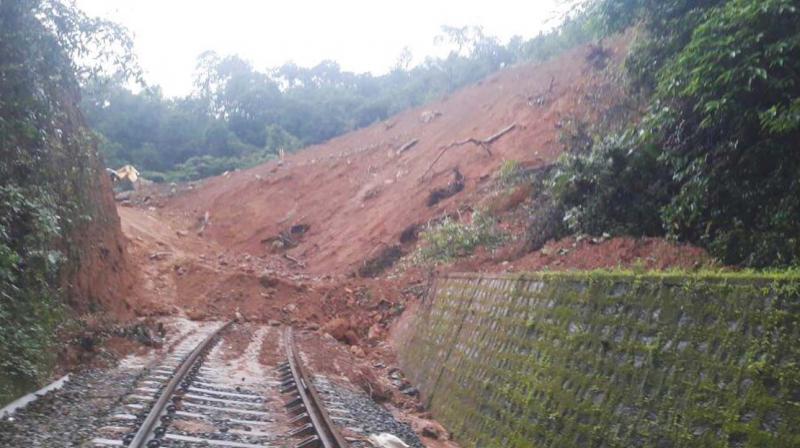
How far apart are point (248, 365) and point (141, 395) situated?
320 centimetres

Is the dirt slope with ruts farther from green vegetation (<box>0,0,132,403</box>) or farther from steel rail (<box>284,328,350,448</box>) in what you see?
green vegetation (<box>0,0,132,403</box>)

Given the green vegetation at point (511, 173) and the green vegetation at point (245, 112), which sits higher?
the green vegetation at point (245, 112)

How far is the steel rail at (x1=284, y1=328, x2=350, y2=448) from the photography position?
6.26m

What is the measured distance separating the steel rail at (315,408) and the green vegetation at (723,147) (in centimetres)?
491

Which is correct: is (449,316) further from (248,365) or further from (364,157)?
(364,157)

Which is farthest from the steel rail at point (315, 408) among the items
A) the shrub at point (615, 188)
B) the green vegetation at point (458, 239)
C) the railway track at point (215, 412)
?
the green vegetation at point (458, 239)

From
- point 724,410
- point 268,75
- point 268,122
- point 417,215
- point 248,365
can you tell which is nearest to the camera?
point 724,410

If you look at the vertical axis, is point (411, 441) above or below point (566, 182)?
below

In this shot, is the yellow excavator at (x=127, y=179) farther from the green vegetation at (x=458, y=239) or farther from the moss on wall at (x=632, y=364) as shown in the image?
the moss on wall at (x=632, y=364)

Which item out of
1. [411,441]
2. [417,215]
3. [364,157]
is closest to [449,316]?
[411,441]

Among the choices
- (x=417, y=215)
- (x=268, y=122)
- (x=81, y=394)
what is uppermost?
(x=268, y=122)

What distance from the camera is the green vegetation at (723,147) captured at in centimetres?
718

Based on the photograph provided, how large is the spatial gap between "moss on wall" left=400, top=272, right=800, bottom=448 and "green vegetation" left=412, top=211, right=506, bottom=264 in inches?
302

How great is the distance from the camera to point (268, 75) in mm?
68000
